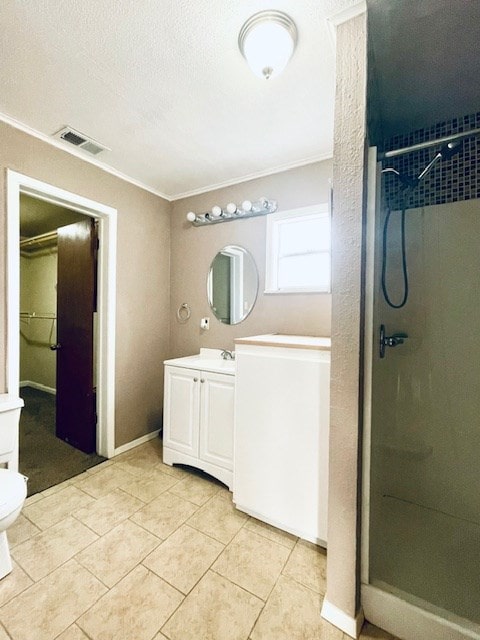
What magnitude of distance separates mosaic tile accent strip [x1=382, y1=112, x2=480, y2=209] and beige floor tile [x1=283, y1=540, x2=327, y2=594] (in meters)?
2.12

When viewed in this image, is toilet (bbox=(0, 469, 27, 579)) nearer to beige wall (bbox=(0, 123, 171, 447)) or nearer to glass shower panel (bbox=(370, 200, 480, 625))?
beige wall (bbox=(0, 123, 171, 447))

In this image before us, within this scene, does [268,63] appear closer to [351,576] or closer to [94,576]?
[351,576]

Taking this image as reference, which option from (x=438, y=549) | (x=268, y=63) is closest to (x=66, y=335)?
(x=268, y=63)

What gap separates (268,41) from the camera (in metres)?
1.21

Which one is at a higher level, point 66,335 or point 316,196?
point 316,196

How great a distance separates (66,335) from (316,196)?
105 inches

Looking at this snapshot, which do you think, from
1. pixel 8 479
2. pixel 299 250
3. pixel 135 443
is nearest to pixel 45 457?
pixel 135 443

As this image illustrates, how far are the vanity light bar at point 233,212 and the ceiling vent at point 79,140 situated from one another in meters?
0.90

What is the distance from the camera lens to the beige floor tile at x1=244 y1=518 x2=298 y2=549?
157 cm

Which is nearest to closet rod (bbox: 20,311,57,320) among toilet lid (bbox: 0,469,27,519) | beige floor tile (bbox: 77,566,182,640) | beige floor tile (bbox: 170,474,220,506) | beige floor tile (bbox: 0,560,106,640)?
toilet lid (bbox: 0,469,27,519)

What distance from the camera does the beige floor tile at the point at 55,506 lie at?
170 cm

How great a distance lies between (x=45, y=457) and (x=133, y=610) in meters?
1.77

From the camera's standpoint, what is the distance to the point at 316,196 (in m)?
2.21

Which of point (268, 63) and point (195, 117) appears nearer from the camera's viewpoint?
point (268, 63)
